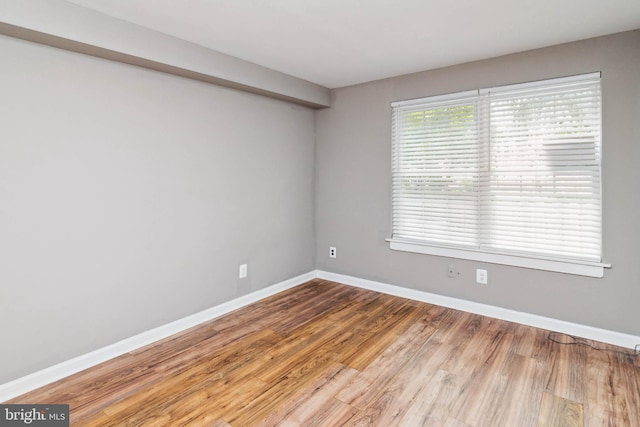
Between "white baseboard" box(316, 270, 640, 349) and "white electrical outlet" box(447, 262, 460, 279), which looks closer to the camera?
"white baseboard" box(316, 270, 640, 349)

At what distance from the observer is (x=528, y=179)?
2848 mm

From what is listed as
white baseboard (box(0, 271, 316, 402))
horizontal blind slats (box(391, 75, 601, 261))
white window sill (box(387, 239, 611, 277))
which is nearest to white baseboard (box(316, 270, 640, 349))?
white window sill (box(387, 239, 611, 277))

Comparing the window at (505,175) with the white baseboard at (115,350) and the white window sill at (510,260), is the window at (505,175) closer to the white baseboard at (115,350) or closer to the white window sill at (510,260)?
the white window sill at (510,260)

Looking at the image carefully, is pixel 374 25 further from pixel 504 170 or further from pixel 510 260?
pixel 510 260

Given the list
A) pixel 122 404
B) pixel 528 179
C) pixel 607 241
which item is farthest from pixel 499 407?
pixel 122 404

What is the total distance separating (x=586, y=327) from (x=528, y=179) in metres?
1.25

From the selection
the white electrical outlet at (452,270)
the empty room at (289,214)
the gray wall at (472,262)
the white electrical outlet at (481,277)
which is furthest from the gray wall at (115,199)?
the white electrical outlet at (481,277)

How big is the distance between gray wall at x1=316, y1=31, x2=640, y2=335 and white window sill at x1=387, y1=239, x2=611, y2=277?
2.3 inches

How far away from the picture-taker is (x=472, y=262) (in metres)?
3.18

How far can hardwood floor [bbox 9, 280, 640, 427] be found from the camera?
181 cm

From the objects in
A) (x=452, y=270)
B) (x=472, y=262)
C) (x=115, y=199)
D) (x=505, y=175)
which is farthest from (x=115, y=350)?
(x=505, y=175)

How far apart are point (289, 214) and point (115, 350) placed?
2.08 metres

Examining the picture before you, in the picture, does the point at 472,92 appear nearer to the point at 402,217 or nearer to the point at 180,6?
the point at 402,217

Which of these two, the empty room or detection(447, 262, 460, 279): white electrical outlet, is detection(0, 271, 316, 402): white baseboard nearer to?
the empty room
